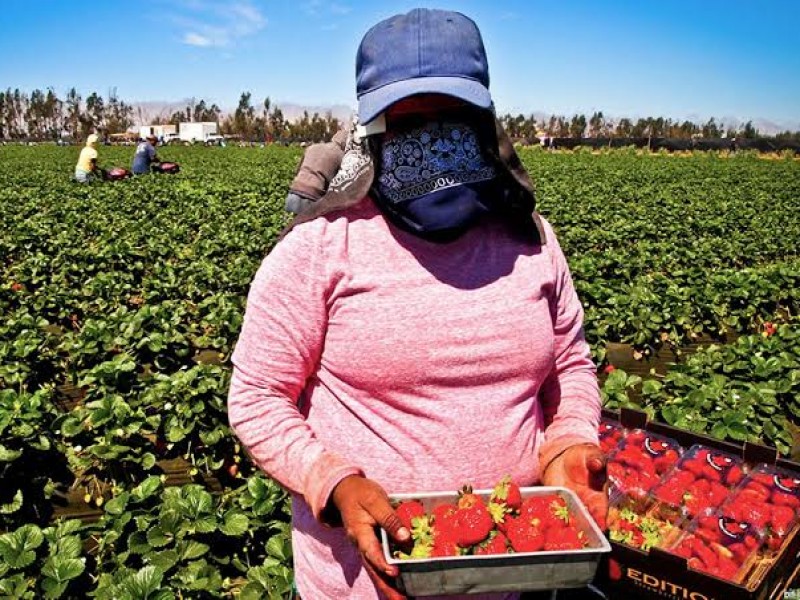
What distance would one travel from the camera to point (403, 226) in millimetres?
1443

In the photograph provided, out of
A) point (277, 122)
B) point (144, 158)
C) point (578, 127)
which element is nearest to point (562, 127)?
point (578, 127)

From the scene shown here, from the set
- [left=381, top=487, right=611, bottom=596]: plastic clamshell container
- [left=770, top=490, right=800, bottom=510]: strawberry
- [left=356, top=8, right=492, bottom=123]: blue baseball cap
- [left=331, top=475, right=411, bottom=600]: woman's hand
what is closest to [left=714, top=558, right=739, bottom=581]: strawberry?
Result: [left=770, top=490, right=800, bottom=510]: strawberry

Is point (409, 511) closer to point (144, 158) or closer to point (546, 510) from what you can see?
point (546, 510)

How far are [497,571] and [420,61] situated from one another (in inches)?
39.5

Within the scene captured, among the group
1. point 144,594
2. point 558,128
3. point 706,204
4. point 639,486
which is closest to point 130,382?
point 144,594

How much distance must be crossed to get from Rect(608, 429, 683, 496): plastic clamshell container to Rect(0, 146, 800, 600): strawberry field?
0.89 metres

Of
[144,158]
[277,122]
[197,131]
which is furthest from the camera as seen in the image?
[277,122]

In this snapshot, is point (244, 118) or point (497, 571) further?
point (244, 118)

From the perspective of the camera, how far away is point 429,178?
1.41m

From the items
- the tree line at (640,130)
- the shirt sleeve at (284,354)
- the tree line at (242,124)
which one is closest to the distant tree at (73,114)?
the tree line at (242,124)

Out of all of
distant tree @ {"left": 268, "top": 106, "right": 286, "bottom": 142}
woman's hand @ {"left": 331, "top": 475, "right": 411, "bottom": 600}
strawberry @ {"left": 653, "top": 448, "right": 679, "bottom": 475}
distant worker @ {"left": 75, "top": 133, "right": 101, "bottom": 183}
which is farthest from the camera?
distant tree @ {"left": 268, "top": 106, "right": 286, "bottom": 142}

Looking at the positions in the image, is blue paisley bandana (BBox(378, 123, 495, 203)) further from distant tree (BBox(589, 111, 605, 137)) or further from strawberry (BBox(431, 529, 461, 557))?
distant tree (BBox(589, 111, 605, 137))

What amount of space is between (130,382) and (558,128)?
118481 mm

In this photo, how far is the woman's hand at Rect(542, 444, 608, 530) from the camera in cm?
156
